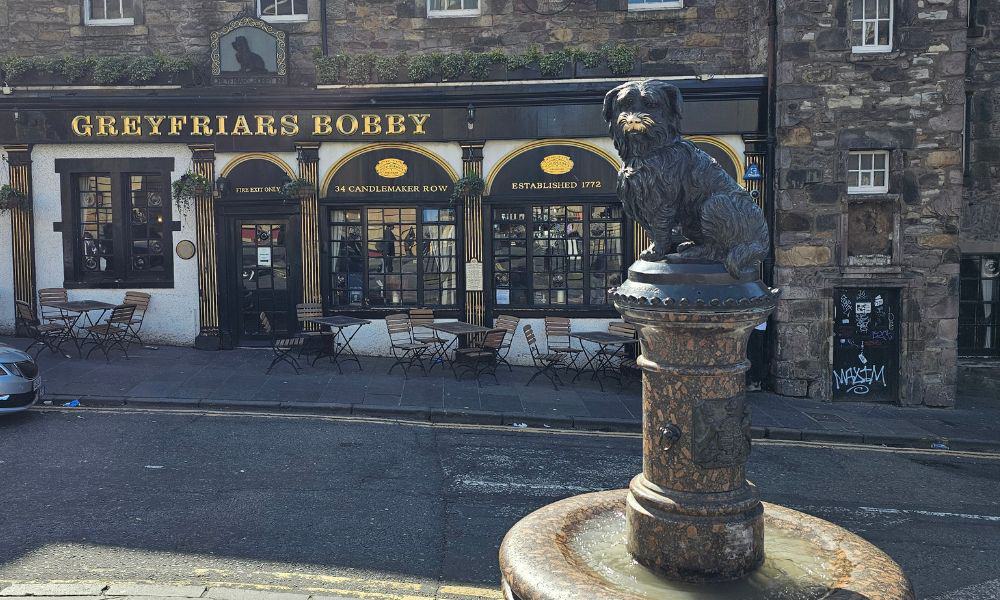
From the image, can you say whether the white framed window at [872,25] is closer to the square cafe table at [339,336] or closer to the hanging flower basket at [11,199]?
the square cafe table at [339,336]

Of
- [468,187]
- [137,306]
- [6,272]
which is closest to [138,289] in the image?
[137,306]

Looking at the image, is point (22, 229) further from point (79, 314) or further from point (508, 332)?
point (508, 332)

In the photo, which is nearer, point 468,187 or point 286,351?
point 286,351

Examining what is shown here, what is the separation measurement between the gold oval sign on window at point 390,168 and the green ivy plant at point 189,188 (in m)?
3.11

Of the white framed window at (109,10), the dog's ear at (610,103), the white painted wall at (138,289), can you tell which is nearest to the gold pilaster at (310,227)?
the white painted wall at (138,289)

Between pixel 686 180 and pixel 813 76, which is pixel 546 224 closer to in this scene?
pixel 813 76

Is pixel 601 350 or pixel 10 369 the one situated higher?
pixel 10 369

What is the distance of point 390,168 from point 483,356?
3.88 meters

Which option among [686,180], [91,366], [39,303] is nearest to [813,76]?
[686,180]

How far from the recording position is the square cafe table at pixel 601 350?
13476mm

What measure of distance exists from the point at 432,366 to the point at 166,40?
8.12 m

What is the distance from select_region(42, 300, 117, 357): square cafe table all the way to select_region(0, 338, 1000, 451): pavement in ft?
1.81

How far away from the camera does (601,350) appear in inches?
552

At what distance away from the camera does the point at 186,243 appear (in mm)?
15320
